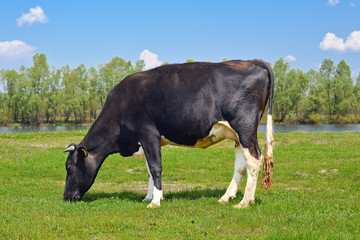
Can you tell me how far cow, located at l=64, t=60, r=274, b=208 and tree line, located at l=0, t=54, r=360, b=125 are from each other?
8303cm

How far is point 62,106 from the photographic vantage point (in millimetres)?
114875

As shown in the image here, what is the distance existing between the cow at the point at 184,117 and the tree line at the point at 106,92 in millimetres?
83027

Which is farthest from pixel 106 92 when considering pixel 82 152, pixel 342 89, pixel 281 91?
pixel 82 152

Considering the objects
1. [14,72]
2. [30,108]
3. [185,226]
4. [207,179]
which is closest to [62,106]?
[30,108]


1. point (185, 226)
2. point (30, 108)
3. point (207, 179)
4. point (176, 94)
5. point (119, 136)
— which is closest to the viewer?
point (185, 226)

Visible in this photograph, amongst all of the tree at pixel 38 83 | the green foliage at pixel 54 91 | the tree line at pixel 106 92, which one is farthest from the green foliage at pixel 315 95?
the tree at pixel 38 83

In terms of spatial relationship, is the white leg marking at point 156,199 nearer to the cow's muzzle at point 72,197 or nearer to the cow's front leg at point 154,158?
the cow's front leg at point 154,158

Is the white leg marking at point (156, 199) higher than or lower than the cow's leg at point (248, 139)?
lower

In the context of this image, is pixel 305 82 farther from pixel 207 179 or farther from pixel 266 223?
pixel 266 223

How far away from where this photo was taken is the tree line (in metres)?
97.7

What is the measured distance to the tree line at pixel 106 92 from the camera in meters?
97.7

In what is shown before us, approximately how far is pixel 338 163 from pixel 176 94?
39.5 feet

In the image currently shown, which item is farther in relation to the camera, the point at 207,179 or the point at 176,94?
the point at 207,179

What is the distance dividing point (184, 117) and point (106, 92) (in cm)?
9760
